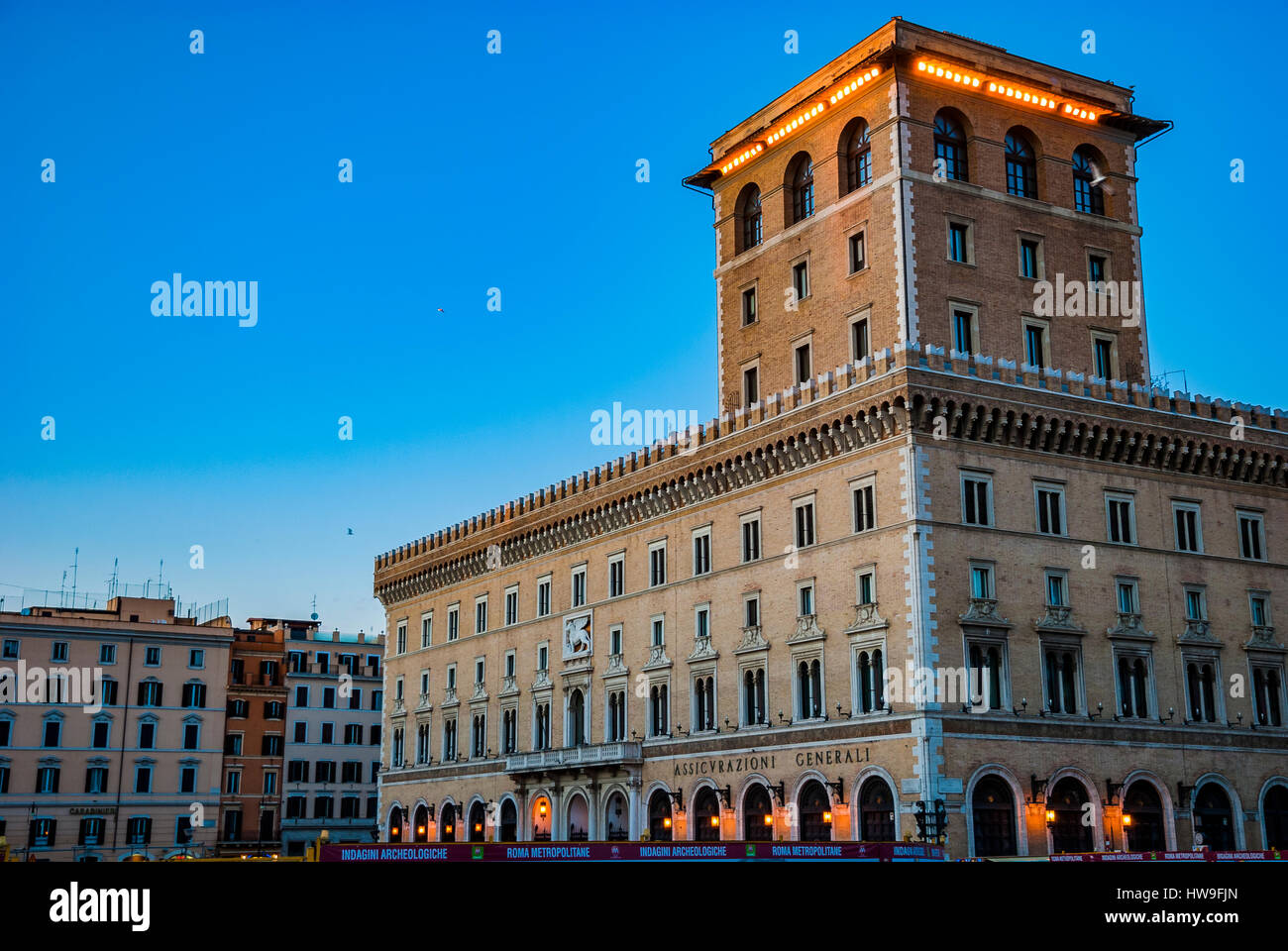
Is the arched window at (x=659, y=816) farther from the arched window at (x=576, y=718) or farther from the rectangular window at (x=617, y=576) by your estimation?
the rectangular window at (x=617, y=576)

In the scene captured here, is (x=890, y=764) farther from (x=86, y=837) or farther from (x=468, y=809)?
(x=86, y=837)

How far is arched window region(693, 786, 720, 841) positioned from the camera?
57.6 metres

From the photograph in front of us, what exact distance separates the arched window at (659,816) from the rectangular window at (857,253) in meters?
24.7

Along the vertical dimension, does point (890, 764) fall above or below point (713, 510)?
below

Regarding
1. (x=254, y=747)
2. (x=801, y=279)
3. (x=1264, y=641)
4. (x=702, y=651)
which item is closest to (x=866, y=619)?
(x=702, y=651)

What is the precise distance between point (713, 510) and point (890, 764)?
53.9 feet

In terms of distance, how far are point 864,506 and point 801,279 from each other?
14225 millimetres

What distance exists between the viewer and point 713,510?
6122 centimetres

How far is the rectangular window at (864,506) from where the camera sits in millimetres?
51844

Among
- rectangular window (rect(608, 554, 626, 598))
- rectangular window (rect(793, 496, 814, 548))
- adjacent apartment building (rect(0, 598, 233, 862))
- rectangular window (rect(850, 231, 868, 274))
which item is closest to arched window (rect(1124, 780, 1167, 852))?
rectangular window (rect(793, 496, 814, 548))

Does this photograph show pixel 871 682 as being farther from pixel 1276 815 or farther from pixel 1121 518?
pixel 1276 815

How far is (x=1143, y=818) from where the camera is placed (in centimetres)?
5128

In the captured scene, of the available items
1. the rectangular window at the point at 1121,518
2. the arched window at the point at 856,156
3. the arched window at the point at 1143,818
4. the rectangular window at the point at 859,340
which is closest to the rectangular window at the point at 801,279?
the arched window at the point at 856,156
